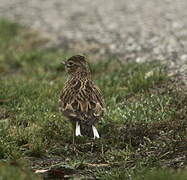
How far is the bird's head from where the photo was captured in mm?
8984

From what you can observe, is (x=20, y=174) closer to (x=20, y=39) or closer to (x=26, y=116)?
(x=26, y=116)

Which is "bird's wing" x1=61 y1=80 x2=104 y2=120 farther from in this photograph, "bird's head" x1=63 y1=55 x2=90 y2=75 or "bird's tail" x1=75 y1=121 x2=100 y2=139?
"bird's head" x1=63 y1=55 x2=90 y2=75

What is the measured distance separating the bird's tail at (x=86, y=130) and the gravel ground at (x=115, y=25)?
8.86ft

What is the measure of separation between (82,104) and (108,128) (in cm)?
82

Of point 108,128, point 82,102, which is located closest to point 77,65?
point 108,128

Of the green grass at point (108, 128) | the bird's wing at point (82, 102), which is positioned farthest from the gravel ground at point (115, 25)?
the bird's wing at point (82, 102)

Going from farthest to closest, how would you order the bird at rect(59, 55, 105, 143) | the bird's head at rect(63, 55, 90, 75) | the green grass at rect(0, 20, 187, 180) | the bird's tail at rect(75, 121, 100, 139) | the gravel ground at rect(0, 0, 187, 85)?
the gravel ground at rect(0, 0, 187, 85) < the bird's head at rect(63, 55, 90, 75) < the bird's tail at rect(75, 121, 100, 139) < the bird at rect(59, 55, 105, 143) < the green grass at rect(0, 20, 187, 180)

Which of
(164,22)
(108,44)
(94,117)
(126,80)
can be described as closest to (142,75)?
(126,80)

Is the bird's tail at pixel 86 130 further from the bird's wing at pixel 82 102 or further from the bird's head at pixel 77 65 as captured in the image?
the bird's head at pixel 77 65

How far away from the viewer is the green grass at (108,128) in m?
6.99

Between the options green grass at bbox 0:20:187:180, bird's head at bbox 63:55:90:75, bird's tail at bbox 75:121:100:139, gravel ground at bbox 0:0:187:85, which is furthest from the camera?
gravel ground at bbox 0:0:187:85

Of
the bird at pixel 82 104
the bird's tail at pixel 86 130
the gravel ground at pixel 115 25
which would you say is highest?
the gravel ground at pixel 115 25

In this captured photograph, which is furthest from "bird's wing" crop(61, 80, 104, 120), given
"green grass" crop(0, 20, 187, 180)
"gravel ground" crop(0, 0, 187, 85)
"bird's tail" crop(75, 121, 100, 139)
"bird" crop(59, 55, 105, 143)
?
"gravel ground" crop(0, 0, 187, 85)

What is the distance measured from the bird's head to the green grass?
674 millimetres
